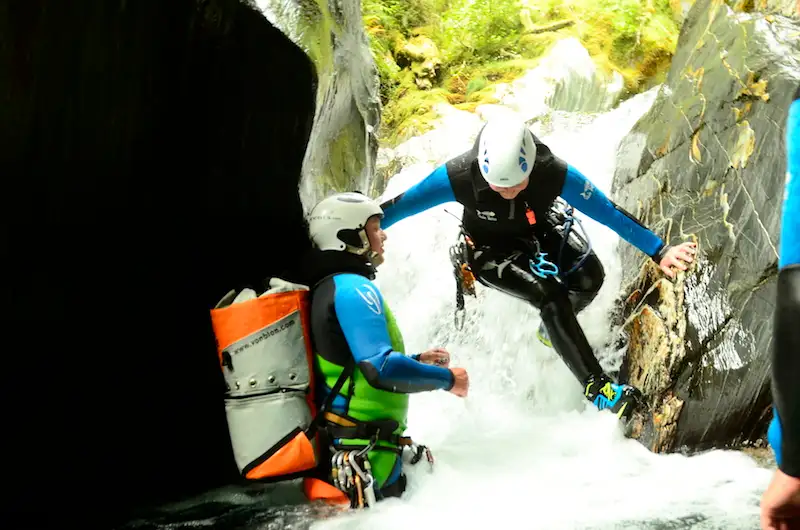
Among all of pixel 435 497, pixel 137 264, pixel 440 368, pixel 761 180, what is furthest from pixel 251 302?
pixel 761 180

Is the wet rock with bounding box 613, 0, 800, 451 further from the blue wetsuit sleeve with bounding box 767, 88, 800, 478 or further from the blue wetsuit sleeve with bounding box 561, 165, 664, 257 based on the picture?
the blue wetsuit sleeve with bounding box 767, 88, 800, 478

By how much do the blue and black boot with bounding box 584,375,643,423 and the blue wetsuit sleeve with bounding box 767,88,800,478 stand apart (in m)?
2.45

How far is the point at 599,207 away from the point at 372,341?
1.79 m

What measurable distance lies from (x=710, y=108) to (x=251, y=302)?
3236mm

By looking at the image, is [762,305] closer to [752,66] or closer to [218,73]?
[752,66]

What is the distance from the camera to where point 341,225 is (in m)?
3.12

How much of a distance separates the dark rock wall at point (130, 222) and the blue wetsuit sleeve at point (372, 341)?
2.97 feet

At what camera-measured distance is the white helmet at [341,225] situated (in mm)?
3119

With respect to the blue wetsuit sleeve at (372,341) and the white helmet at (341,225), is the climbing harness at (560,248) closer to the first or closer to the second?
the white helmet at (341,225)

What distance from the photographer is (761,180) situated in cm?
340

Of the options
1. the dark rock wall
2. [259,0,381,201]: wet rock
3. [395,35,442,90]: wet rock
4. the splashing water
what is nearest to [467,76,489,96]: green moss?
[395,35,442,90]: wet rock

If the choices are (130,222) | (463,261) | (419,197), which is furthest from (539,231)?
(130,222)

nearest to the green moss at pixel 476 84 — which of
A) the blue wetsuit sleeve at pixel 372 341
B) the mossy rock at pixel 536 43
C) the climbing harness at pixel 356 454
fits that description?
the mossy rock at pixel 536 43

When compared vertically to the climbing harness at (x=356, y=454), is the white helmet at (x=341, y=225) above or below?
above
